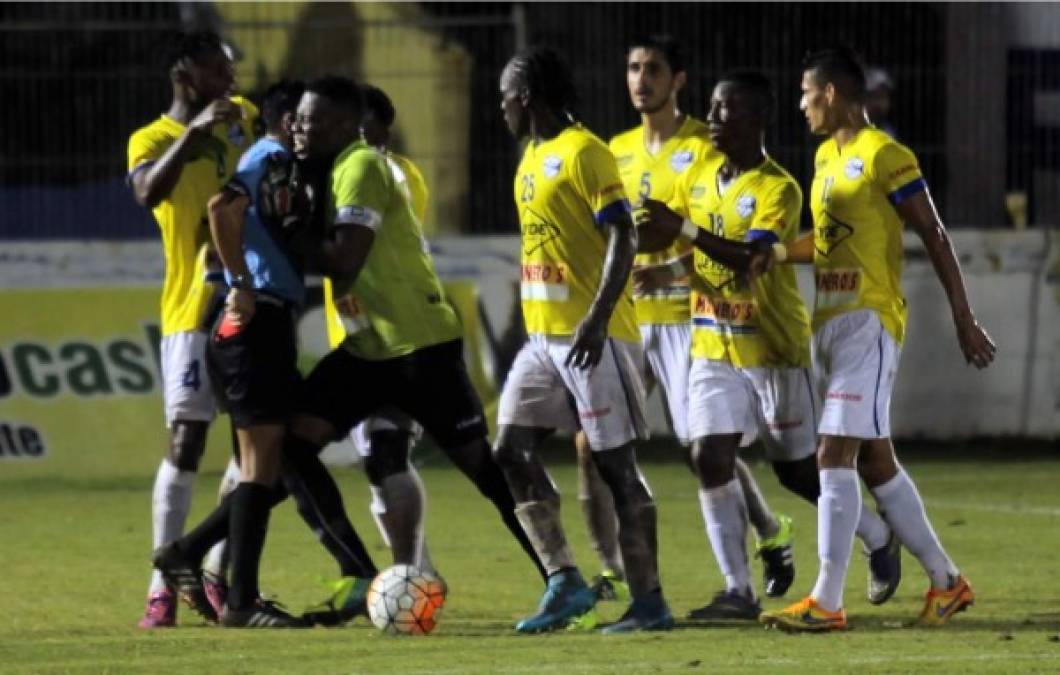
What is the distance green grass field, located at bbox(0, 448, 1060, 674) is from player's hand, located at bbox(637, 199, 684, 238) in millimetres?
1466

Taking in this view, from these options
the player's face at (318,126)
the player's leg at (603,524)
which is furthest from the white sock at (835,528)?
the player's face at (318,126)

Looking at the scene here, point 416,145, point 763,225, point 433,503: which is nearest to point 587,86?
point 416,145

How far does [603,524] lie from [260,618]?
184 cm

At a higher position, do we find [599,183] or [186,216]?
[599,183]

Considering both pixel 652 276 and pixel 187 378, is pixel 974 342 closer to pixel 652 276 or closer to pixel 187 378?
pixel 652 276

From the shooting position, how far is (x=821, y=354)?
31.3 ft

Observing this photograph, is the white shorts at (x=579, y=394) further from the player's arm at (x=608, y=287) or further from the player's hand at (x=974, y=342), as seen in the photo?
the player's hand at (x=974, y=342)

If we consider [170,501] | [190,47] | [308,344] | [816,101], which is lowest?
[308,344]

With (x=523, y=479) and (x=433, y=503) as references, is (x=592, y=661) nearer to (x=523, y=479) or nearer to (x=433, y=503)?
(x=523, y=479)

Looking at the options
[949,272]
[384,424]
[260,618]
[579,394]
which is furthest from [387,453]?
[949,272]

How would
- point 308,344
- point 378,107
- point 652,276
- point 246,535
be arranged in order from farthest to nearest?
1. point 308,344
2. point 378,107
3. point 652,276
4. point 246,535

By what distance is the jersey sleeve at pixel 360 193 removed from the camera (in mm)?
9234

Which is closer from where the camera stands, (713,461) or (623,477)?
(623,477)

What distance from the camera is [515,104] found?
9445mm
